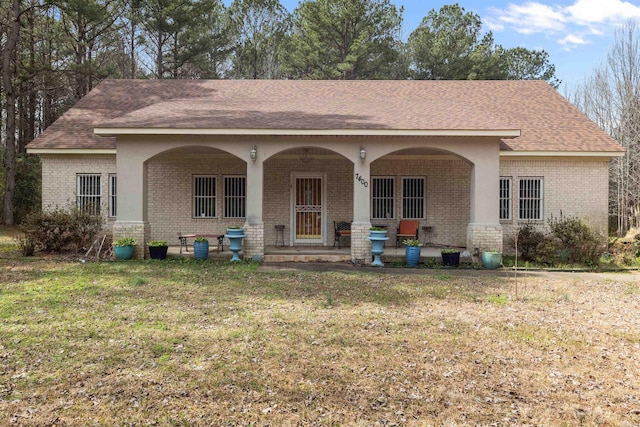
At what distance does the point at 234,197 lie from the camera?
15367 millimetres

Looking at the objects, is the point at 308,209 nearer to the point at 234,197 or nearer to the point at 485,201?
the point at 234,197

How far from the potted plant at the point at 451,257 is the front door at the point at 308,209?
454 cm

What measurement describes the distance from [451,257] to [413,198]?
3.68 meters

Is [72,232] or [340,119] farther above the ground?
[340,119]

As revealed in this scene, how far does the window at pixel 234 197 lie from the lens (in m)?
15.3

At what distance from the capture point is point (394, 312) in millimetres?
7070

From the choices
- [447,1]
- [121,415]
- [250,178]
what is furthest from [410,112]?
[447,1]

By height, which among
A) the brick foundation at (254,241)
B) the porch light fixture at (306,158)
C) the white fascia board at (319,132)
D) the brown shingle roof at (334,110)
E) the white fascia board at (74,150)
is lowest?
the brick foundation at (254,241)

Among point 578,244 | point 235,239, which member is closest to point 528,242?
point 578,244

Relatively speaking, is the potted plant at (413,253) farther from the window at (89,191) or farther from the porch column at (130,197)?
the window at (89,191)

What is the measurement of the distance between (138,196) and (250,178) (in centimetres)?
303

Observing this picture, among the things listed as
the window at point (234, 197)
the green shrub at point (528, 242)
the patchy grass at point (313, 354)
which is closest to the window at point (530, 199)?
the green shrub at point (528, 242)

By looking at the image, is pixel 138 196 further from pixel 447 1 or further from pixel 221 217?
pixel 447 1

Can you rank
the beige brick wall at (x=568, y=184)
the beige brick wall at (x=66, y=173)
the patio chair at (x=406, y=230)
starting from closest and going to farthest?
the patio chair at (x=406, y=230) < the beige brick wall at (x=568, y=184) < the beige brick wall at (x=66, y=173)
